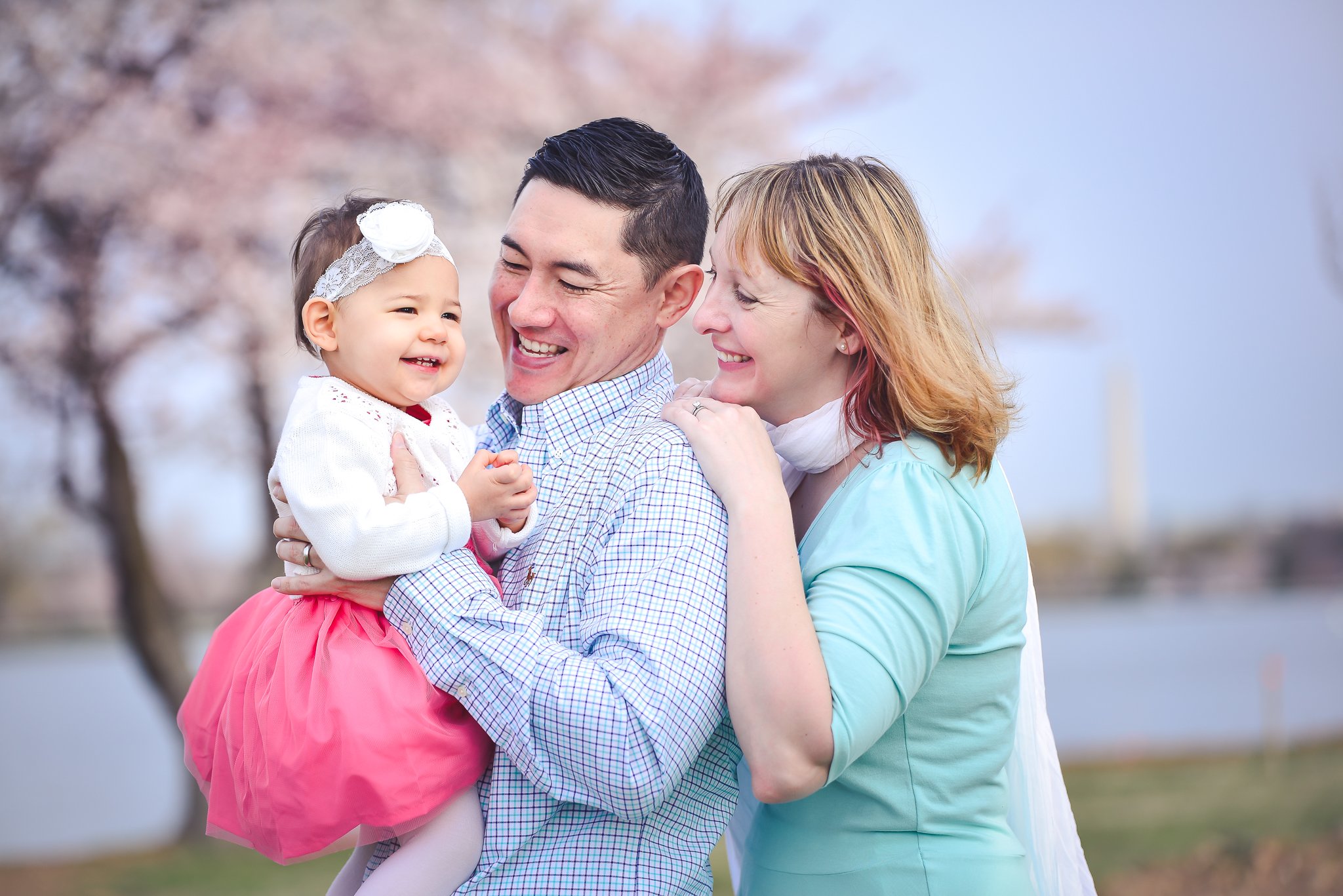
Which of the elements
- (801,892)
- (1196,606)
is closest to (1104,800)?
(1196,606)

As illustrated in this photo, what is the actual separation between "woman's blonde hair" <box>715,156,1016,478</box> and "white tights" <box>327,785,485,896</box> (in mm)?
884

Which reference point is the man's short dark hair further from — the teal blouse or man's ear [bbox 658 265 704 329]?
the teal blouse

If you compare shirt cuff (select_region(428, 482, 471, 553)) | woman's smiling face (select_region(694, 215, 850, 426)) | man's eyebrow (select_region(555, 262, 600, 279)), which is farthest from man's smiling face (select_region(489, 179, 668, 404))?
shirt cuff (select_region(428, 482, 471, 553))

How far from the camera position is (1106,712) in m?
9.38

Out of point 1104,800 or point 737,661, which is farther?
point 1104,800

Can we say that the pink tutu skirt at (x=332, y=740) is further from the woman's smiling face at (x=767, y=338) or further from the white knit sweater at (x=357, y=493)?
the woman's smiling face at (x=767, y=338)

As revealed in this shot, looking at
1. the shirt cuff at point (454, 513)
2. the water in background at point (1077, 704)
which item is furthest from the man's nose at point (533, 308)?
the water in background at point (1077, 704)

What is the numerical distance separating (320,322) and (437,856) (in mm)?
879

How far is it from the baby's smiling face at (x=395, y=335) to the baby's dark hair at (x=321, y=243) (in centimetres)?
6

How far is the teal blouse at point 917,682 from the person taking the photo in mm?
1688

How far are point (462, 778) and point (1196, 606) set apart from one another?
11.4 m

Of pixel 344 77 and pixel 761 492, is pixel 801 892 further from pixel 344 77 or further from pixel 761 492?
pixel 344 77

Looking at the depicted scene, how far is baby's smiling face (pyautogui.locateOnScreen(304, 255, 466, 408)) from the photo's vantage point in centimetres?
186

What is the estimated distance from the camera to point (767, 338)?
6.21ft
